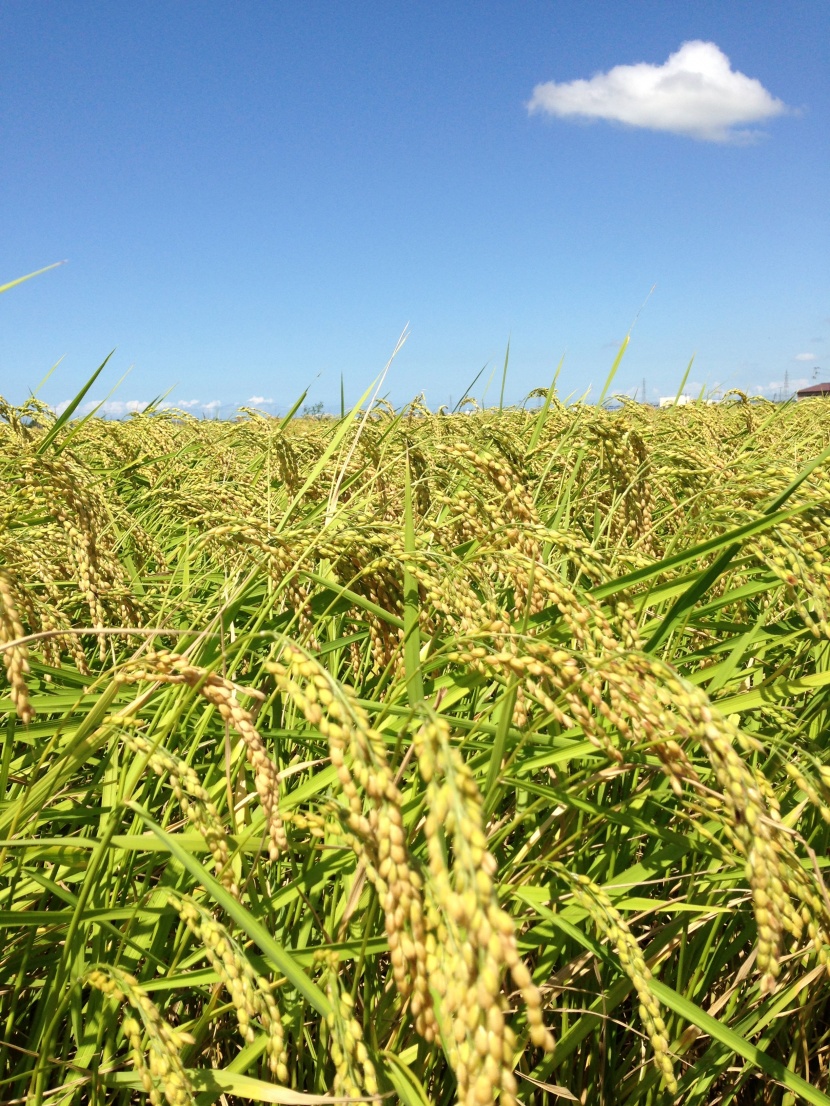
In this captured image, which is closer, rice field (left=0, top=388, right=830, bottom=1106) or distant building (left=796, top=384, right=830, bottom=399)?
rice field (left=0, top=388, right=830, bottom=1106)

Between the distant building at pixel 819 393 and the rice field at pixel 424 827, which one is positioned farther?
the distant building at pixel 819 393

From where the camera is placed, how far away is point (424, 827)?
1.49 m

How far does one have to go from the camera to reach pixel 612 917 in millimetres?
1253

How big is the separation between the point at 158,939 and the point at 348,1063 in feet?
1.84

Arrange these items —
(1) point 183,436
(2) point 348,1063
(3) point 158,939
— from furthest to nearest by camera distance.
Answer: (1) point 183,436 → (3) point 158,939 → (2) point 348,1063

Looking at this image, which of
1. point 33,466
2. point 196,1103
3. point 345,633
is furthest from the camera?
point 345,633

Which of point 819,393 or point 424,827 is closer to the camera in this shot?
point 424,827

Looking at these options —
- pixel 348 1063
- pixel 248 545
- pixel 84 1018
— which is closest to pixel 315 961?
pixel 348 1063

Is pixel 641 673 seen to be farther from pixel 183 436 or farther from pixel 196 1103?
pixel 183 436

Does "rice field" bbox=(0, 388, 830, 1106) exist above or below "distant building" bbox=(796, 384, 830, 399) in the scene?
below

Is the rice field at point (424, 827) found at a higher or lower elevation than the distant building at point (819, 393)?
lower

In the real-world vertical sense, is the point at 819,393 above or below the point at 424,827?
above

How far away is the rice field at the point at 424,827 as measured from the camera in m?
0.92

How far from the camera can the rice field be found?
36.4 inches
